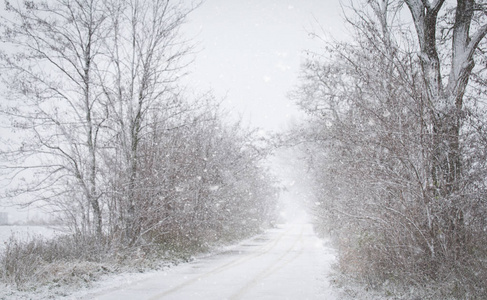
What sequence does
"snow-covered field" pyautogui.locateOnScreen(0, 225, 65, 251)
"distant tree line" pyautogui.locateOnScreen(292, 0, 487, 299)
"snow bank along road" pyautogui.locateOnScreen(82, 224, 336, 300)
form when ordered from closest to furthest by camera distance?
"distant tree line" pyautogui.locateOnScreen(292, 0, 487, 299), "snow bank along road" pyautogui.locateOnScreen(82, 224, 336, 300), "snow-covered field" pyautogui.locateOnScreen(0, 225, 65, 251)


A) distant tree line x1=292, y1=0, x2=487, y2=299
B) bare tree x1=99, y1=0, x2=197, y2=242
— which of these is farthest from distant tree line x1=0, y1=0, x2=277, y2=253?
distant tree line x1=292, y1=0, x2=487, y2=299

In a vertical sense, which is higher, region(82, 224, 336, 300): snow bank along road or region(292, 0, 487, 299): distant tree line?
region(292, 0, 487, 299): distant tree line

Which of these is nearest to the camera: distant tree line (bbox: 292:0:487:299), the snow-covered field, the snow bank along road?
distant tree line (bbox: 292:0:487:299)

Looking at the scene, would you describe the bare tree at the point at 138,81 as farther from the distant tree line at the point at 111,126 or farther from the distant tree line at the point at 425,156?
the distant tree line at the point at 425,156

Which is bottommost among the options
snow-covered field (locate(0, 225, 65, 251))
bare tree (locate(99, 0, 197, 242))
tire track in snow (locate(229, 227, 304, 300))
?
tire track in snow (locate(229, 227, 304, 300))

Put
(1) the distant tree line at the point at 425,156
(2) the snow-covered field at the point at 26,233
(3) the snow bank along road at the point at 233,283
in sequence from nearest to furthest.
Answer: (1) the distant tree line at the point at 425,156 < (3) the snow bank along road at the point at 233,283 < (2) the snow-covered field at the point at 26,233

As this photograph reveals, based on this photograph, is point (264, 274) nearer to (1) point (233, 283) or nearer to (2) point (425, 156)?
(1) point (233, 283)

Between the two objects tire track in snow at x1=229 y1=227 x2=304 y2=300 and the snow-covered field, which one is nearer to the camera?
tire track in snow at x1=229 y1=227 x2=304 y2=300

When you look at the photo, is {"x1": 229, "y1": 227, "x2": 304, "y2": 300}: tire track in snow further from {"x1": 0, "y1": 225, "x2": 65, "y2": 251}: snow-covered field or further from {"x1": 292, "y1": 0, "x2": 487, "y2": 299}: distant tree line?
{"x1": 0, "y1": 225, "x2": 65, "y2": 251}: snow-covered field

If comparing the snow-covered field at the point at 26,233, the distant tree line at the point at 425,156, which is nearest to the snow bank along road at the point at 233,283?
the distant tree line at the point at 425,156

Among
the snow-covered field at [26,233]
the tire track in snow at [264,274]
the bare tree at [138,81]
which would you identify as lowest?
the tire track in snow at [264,274]

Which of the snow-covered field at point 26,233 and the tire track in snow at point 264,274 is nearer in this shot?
the tire track in snow at point 264,274

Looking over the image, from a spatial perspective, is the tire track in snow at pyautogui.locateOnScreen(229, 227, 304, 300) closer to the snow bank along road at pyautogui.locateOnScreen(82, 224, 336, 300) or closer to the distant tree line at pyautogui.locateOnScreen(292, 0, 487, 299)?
the snow bank along road at pyautogui.locateOnScreen(82, 224, 336, 300)

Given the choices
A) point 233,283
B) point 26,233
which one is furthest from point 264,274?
point 26,233
